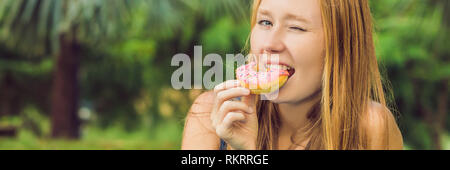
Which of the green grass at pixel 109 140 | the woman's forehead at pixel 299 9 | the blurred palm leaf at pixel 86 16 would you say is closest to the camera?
the woman's forehead at pixel 299 9

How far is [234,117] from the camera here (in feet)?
4.02

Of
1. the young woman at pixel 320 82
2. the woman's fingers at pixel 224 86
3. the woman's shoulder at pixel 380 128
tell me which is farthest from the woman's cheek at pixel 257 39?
the woman's shoulder at pixel 380 128

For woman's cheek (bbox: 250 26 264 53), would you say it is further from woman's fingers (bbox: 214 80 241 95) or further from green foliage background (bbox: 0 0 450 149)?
green foliage background (bbox: 0 0 450 149)

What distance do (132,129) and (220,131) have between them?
6.09 m

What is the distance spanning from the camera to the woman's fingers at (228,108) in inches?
48.5

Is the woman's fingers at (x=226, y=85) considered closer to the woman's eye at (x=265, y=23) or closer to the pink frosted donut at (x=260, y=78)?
the pink frosted donut at (x=260, y=78)

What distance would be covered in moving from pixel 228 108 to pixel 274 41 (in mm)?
207

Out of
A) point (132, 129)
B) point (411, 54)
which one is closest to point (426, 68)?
point (411, 54)

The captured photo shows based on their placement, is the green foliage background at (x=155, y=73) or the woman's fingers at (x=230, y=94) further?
the green foliage background at (x=155, y=73)

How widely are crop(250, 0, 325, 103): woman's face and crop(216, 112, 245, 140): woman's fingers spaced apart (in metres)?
0.15

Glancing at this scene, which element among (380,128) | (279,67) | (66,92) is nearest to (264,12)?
(279,67)

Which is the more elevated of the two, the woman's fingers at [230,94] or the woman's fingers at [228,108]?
the woman's fingers at [230,94]

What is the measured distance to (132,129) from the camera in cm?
717
